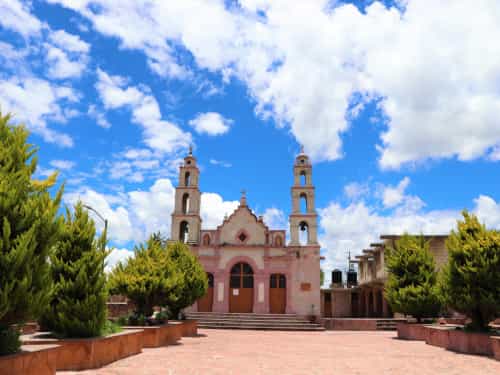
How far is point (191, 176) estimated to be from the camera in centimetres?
3017

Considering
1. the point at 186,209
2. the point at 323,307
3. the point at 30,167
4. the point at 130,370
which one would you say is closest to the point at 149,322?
the point at 130,370

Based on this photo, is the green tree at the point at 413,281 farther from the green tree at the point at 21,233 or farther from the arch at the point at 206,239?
the green tree at the point at 21,233

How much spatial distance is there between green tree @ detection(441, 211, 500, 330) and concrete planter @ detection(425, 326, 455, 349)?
1.30 m

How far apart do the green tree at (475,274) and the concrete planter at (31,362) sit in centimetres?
1041

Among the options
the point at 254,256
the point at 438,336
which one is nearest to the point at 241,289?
the point at 254,256

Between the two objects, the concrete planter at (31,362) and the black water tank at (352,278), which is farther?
the black water tank at (352,278)

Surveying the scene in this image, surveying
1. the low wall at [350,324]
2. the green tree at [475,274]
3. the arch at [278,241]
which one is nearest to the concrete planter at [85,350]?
the green tree at [475,274]

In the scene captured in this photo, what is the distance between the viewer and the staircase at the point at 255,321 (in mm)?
24016

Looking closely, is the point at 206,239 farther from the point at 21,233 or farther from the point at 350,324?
the point at 21,233

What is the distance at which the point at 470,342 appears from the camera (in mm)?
11812

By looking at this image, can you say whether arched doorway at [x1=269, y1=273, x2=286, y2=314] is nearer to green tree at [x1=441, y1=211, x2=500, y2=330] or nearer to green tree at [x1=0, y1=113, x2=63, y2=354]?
green tree at [x1=441, y1=211, x2=500, y2=330]

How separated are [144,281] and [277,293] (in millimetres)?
15411

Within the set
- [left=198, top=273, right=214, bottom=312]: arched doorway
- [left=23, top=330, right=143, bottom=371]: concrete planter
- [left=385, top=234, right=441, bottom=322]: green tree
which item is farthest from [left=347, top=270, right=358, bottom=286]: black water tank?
[left=23, top=330, right=143, bottom=371]: concrete planter

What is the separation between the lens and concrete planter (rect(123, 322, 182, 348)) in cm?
1247
